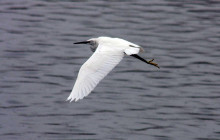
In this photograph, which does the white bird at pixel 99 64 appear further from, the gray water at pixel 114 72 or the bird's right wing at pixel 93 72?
the gray water at pixel 114 72

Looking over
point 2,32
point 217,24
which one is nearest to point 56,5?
point 2,32

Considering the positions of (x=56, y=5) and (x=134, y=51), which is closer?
(x=134, y=51)

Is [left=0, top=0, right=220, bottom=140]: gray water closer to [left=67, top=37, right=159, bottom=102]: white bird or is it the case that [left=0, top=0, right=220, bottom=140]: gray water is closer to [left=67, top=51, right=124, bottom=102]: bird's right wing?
[left=67, top=37, right=159, bottom=102]: white bird

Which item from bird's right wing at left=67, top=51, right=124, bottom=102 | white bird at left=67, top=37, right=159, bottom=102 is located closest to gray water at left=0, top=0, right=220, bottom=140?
white bird at left=67, top=37, right=159, bottom=102

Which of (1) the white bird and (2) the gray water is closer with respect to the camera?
(1) the white bird

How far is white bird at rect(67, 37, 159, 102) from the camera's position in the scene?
6637mm

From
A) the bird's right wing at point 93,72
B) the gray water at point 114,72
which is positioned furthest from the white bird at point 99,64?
the gray water at point 114,72

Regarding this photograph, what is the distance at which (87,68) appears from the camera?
689 centimetres

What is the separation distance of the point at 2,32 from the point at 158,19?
3.26 metres

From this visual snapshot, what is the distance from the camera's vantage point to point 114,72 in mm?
11117

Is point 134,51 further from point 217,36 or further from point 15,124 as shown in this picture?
point 217,36

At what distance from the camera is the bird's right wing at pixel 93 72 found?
661cm

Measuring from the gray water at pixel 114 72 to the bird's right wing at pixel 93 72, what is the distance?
1908 millimetres

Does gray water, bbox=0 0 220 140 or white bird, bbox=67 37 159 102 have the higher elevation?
white bird, bbox=67 37 159 102
